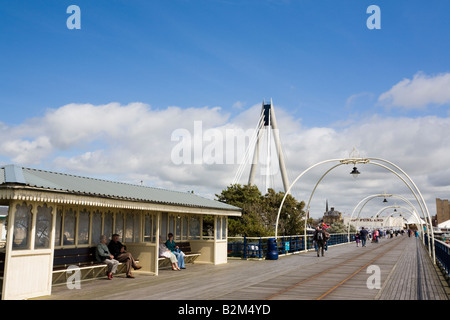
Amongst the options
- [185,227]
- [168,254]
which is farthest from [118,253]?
[185,227]

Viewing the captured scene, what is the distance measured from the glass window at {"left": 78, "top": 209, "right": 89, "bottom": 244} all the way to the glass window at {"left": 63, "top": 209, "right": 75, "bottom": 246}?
0.92 feet

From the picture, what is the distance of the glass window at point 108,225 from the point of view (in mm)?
13914

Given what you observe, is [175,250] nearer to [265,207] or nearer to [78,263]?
[78,263]

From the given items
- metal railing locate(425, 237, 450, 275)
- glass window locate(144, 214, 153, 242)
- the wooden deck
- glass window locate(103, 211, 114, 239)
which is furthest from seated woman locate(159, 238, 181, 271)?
metal railing locate(425, 237, 450, 275)

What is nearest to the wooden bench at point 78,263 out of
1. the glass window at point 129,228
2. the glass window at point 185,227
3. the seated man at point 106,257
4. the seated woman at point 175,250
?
the seated man at point 106,257

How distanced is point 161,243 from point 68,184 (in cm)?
565

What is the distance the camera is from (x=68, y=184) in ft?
36.5

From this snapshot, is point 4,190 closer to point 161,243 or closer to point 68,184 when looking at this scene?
point 68,184

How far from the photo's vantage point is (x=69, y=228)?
1231 centimetres

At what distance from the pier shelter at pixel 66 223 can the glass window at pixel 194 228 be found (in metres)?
0.36

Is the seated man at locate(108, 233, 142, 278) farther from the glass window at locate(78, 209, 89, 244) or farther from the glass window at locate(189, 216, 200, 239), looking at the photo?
the glass window at locate(189, 216, 200, 239)

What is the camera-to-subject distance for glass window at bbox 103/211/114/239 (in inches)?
548

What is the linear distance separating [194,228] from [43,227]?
385 inches
